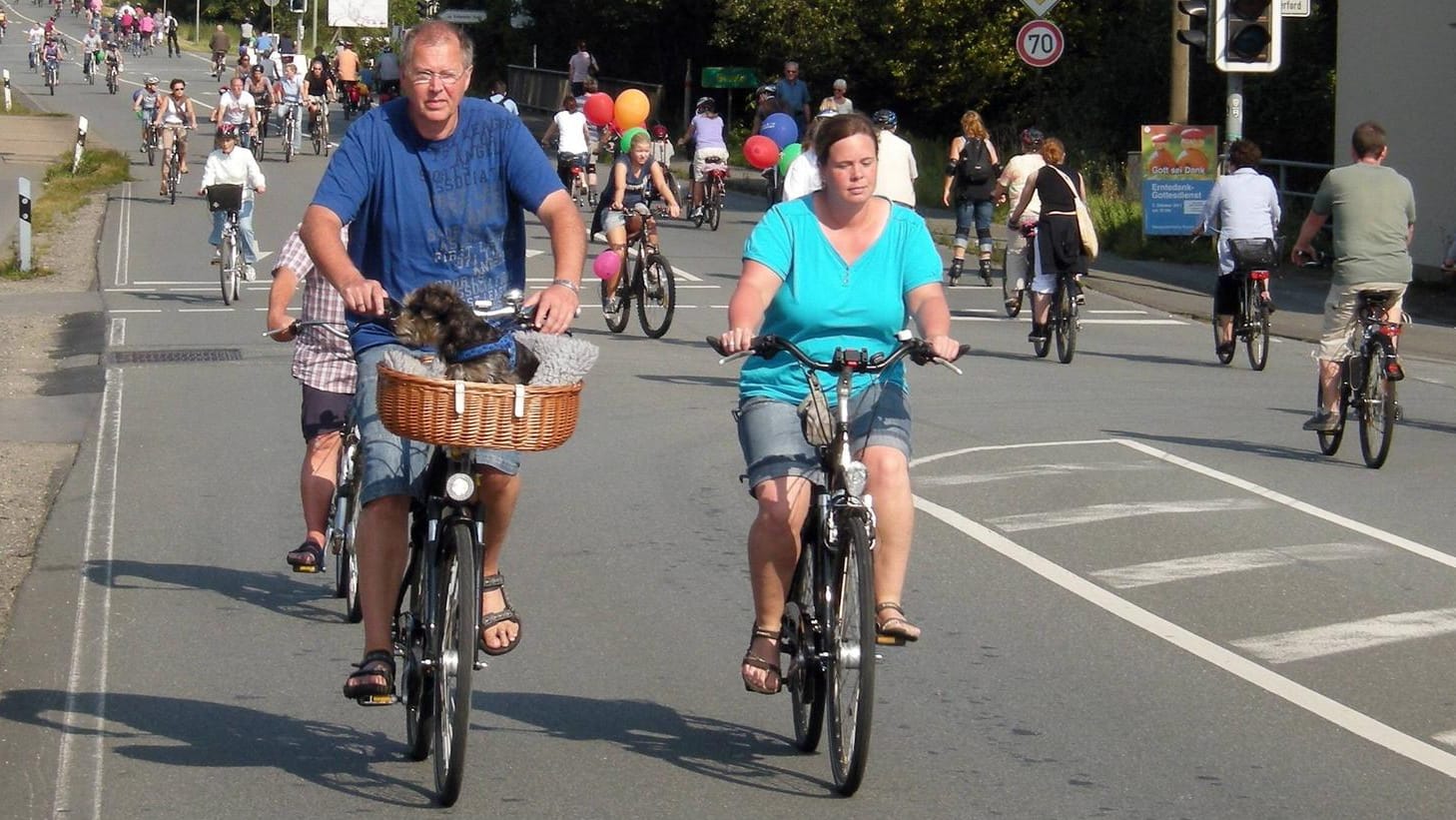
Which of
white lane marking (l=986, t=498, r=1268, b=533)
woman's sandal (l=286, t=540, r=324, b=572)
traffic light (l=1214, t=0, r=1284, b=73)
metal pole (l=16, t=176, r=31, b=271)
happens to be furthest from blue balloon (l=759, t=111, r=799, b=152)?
woman's sandal (l=286, t=540, r=324, b=572)

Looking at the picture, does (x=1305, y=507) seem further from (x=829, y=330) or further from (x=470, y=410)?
(x=470, y=410)

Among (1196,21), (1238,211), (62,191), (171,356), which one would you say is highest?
(1196,21)

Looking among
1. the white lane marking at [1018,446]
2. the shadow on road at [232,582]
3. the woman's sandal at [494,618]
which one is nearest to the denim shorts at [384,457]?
the woman's sandal at [494,618]

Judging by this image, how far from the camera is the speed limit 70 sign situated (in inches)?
1067

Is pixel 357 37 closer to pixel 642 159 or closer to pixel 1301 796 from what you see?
pixel 642 159

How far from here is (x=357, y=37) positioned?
85.1 metres

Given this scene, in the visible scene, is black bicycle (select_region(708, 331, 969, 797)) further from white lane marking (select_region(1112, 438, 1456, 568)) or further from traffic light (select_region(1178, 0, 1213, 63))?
traffic light (select_region(1178, 0, 1213, 63))

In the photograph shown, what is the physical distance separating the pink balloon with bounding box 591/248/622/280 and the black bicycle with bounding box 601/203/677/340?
0.27 metres

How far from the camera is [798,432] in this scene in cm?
582

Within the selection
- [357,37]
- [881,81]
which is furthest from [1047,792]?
[357,37]

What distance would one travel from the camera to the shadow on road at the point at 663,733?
19.7ft

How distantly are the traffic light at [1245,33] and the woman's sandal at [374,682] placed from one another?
15.1 metres

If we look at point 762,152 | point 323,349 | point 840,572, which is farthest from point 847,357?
point 762,152

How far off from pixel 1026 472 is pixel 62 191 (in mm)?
24983
